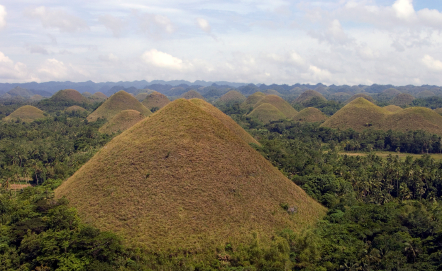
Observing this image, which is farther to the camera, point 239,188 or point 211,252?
point 239,188

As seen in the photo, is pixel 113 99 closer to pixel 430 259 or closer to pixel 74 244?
pixel 74 244

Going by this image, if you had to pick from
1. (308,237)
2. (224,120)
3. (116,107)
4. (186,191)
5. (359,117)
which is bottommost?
(308,237)

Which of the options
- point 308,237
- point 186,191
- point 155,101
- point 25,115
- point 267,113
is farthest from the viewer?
point 155,101

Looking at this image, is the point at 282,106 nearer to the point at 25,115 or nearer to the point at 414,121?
the point at 414,121

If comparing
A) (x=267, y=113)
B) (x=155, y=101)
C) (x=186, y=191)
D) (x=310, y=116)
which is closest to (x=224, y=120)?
(x=186, y=191)

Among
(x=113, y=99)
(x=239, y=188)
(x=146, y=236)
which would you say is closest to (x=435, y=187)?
(x=239, y=188)

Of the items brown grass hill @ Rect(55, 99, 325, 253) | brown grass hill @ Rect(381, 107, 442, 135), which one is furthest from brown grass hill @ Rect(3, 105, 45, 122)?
brown grass hill @ Rect(381, 107, 442, 135)

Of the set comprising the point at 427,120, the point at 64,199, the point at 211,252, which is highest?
the point at 427,120
